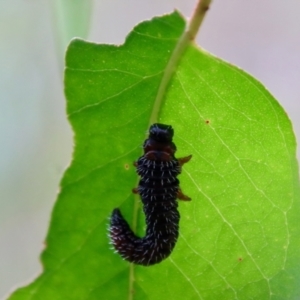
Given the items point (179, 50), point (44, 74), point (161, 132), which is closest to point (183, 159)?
point (161, 132)

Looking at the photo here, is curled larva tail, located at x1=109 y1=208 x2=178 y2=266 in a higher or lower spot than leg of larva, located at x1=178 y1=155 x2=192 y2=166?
lower

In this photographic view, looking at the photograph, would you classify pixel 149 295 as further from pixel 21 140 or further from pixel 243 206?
pixel 21 140

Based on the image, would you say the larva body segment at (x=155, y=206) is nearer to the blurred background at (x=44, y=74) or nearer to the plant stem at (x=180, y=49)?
the plant stem at (x=180, y=49)

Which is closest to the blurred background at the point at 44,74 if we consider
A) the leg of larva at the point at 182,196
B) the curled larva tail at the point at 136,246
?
the curled larva tail at the point at 136,246

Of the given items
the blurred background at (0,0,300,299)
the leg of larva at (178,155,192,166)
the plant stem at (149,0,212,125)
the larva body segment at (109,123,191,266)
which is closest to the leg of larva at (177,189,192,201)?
the larva body segment at (109,123,191,266)

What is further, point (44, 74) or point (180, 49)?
point (44, 74)

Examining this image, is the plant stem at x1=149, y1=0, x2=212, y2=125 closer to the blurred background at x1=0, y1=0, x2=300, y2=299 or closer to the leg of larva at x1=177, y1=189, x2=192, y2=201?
the leg of larva at x1=177, y1=189, x2=192, y2=201

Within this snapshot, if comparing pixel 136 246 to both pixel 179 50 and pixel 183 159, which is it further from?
pixel 179 50
